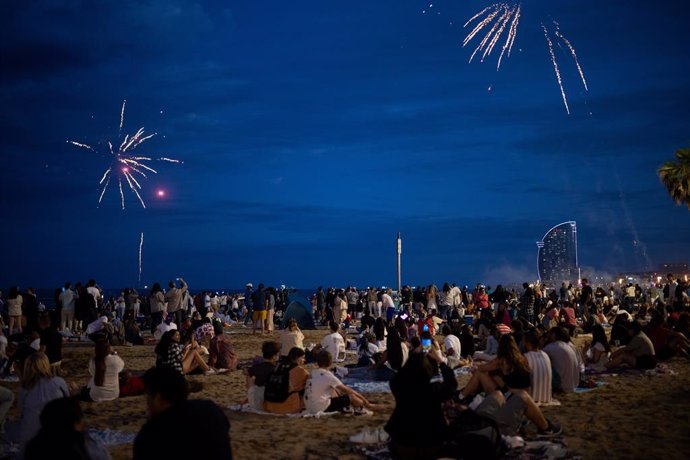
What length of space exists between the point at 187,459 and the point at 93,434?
4984 mm

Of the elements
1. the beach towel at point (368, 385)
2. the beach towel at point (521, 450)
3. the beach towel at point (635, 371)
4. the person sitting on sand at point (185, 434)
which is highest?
the person sitting on sand at point (185, 434)

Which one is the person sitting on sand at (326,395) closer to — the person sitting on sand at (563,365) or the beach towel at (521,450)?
the beach towel at (521,450)

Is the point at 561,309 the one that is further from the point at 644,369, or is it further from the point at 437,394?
the point at 437,394

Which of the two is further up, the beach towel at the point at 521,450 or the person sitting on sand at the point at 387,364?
the person sitting on sand at the point at 387,364

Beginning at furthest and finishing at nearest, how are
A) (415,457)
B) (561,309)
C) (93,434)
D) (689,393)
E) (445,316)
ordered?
(445,316) → (561,309) → (689,393) → (93,434) → (415,457)

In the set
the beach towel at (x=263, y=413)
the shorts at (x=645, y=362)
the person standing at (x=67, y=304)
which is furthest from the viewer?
the person standing at (x=67, y=304)

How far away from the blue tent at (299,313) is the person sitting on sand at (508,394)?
60.4 ft

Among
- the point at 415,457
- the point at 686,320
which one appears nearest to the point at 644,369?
the point at 686,320

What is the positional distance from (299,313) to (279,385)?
57.1 feet

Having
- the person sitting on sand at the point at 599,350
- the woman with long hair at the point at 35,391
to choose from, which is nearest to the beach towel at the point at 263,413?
Answer: the woman with long hair at the point at 35,391

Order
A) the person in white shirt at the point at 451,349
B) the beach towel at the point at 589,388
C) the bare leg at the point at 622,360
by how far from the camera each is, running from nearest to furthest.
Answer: the beach towel at the point at 589,388 < the bare leg at the point at 622,360 < the person in white shirt at the point at 451,349

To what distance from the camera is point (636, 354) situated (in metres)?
13.8

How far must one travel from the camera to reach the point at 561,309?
21.6m

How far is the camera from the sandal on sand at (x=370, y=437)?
7947 mm
